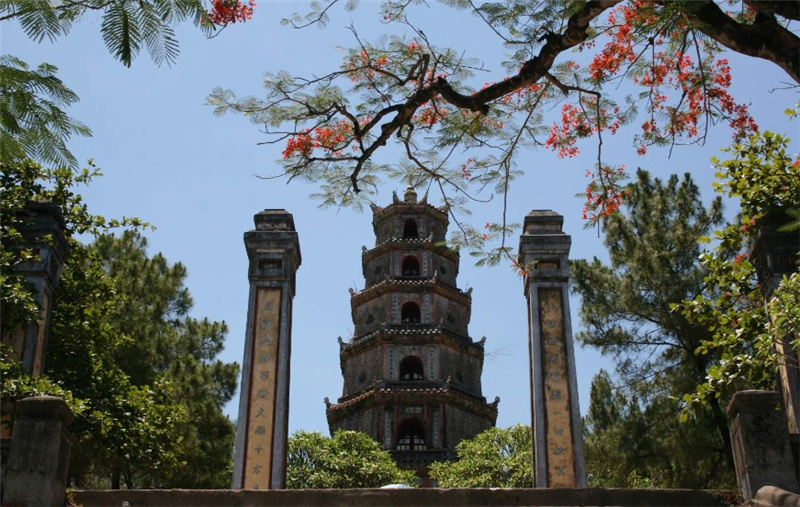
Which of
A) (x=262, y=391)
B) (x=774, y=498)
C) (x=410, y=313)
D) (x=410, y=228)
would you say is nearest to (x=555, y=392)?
(x=262, y=391)

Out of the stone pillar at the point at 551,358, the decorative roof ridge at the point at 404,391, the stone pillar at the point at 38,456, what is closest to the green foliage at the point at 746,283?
the stone pillar at the point at 551,358

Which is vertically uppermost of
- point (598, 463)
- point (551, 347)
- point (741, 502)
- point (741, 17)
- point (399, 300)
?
point (399, 300)

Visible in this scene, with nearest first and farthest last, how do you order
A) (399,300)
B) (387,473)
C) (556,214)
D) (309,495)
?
(309,495), (556,214), (387,473), (399,300)

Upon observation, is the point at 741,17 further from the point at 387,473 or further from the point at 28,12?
the point at 387,473

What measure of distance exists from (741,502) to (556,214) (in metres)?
6.66

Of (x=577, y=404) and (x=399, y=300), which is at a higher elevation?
(x=399, y=300)

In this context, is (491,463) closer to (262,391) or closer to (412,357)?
(412,357)

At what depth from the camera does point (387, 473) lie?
26.2m

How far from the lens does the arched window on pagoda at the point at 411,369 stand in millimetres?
29469

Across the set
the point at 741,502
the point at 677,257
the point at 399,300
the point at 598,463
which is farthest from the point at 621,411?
the point at 399,300

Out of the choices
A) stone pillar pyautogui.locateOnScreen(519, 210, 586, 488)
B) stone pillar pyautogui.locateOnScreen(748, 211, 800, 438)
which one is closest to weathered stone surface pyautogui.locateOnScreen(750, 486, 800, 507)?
stone pillar pyautogui.locateOnScreen(748, 211, 800, 438)

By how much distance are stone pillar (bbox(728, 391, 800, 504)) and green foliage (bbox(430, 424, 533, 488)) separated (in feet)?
57.5

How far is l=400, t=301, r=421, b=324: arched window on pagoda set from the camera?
30391 mm

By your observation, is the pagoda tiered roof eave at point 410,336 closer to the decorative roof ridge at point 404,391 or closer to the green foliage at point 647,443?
the decorative roof ridge at point 404,391
